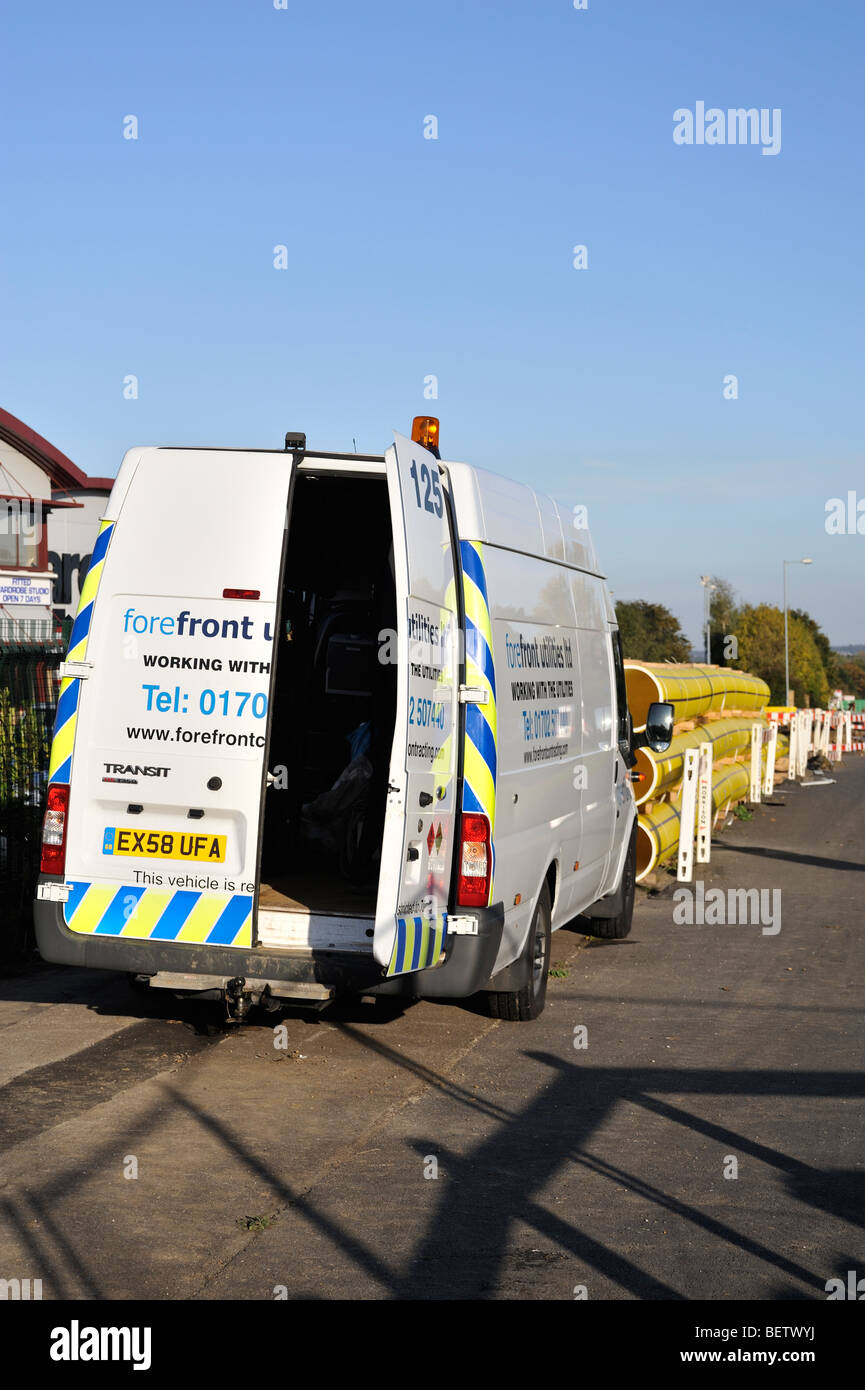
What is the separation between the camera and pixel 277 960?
7.12 meters

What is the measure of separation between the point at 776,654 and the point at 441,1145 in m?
76.1

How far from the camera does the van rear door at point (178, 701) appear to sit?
713 cm

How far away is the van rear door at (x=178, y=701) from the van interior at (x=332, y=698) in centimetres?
128

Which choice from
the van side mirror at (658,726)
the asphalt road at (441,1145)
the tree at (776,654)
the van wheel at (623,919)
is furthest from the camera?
the tree at (776,654)

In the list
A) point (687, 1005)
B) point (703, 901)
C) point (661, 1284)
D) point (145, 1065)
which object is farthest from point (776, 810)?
point (661, 1284)

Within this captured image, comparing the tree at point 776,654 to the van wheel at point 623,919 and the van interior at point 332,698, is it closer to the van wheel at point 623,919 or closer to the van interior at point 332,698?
the van wheel at point 623,919

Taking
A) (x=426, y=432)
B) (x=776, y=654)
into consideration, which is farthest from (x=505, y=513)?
(x=776, y=654)

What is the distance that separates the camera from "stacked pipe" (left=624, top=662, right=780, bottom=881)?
1475cm

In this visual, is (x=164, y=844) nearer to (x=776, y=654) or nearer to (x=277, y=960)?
(x=277, y=960)

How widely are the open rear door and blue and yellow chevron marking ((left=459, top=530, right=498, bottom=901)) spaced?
87mm

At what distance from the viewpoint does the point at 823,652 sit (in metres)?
99.1

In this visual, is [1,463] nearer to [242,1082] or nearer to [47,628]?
[47,628]

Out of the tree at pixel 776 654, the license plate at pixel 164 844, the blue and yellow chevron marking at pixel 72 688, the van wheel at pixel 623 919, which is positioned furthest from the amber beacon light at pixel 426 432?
the tree at pixel 776 654

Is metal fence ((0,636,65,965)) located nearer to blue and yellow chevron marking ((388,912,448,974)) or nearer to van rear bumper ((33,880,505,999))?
van rear bumper ((33,880,505,999))
